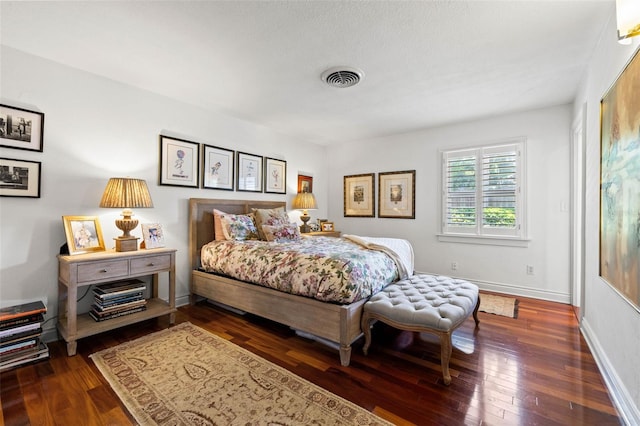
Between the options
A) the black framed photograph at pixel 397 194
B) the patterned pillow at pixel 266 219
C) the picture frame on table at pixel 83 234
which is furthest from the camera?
the black framed photograph at pixel 397 194

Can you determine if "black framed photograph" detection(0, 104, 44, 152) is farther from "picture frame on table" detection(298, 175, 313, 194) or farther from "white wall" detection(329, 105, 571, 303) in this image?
"white wall" detection(329, 105, 571, 303)

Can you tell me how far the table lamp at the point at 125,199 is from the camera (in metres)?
2.52

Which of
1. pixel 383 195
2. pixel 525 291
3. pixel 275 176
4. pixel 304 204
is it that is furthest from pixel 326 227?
pixel 525 291

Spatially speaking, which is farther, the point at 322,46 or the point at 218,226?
the point at 218,226

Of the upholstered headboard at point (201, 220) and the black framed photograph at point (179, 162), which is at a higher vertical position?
the black framed photograph at point (179, 162)

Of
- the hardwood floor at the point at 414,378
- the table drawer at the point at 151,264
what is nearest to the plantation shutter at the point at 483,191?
the hardwood floor at the point at 414,378

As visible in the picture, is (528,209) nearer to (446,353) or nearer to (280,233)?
(446,353)

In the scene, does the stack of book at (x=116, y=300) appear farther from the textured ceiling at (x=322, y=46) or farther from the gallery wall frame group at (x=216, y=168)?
the textured ceiling at (x=322, y=46)

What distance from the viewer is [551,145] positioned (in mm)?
3537

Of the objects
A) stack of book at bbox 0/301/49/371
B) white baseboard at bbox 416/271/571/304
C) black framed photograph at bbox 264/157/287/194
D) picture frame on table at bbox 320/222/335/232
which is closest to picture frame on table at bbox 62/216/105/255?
stack of book at bbox 0/301/49/371

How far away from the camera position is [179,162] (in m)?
3.35

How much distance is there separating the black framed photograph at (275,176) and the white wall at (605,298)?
3.66 m

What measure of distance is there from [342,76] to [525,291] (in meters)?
3.50

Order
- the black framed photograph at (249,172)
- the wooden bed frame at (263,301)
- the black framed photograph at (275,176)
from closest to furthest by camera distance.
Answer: the wooden bed frame at (263,301)
the black framed photograph at (249,172)
the black framed photograph at (275,176)
